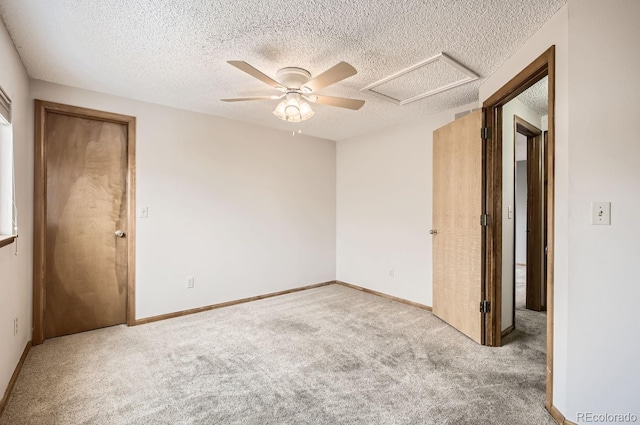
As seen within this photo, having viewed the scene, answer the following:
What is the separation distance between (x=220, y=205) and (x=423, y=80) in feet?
8.53

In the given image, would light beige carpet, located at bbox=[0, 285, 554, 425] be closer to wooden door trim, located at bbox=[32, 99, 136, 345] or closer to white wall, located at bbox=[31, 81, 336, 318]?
wooden door trim, located at bbox=[32, 99, 136, 345]

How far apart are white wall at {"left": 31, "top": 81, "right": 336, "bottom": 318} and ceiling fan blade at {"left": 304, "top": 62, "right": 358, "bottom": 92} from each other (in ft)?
6.35

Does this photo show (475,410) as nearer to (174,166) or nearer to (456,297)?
(456,297)

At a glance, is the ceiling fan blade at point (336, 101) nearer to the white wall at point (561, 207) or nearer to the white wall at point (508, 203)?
the white wall at point (561, 207)

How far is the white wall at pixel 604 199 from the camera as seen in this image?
58.7 inches

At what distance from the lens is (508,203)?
290 cm

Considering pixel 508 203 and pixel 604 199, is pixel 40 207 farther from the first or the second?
pixel 508 203

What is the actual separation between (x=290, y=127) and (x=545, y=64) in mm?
2944

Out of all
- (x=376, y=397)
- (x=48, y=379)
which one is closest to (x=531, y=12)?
(x=376, y=397)

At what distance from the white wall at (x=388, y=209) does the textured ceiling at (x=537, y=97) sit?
503 mm

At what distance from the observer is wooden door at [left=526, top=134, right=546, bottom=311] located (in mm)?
3586

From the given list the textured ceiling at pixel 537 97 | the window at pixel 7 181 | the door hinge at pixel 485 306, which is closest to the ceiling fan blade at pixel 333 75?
the textured ceiling at pixel 537 97

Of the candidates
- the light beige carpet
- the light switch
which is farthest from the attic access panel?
the light beige carpet

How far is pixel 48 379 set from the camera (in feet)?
6.93
